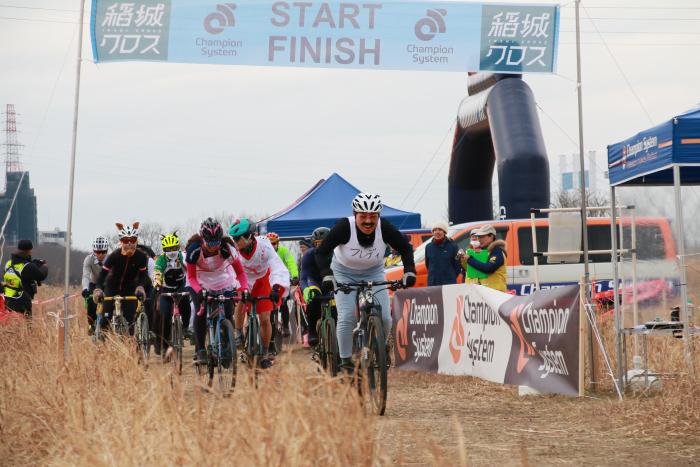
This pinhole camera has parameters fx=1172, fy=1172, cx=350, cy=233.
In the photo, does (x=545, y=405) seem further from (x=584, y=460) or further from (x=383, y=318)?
(x=584, y=460)

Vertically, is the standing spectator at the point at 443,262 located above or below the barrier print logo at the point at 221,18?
below

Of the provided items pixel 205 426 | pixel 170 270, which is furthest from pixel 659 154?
pixel 170 270

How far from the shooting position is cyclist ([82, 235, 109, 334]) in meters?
16.8

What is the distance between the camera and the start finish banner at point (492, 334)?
11.2 meters

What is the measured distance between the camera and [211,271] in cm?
1196

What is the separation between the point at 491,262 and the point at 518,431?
5825 millimetres

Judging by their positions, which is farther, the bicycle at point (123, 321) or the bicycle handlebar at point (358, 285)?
the bicycle at point (123, 321)

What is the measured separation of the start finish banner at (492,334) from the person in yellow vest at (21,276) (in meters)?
5.92

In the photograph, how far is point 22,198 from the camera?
225ft

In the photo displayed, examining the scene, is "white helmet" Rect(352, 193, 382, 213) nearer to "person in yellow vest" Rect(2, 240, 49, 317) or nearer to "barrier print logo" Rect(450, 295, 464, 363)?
"barrier print logo" Rect(450, 295, 464, 363)

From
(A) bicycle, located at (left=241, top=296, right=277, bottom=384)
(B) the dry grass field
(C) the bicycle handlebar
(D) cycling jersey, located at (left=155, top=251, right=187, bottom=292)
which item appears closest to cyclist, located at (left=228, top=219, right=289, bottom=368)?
(A) bicycle, located at (left=241, top=296, right=277, bottom=384)

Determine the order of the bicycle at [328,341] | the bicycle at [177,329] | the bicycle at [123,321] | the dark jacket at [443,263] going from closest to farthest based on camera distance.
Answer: the bicycle at [328,341] → the bicycle at [177,329] → the bicycle at [123,321] → the dark jacket at [443,263]

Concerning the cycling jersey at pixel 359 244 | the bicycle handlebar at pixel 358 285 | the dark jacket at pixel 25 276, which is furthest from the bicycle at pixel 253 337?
the dark jacket at pixel 25 276

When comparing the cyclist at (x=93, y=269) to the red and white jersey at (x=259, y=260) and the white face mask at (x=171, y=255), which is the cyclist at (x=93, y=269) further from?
the red and white jersey at (x=259, y=260)
